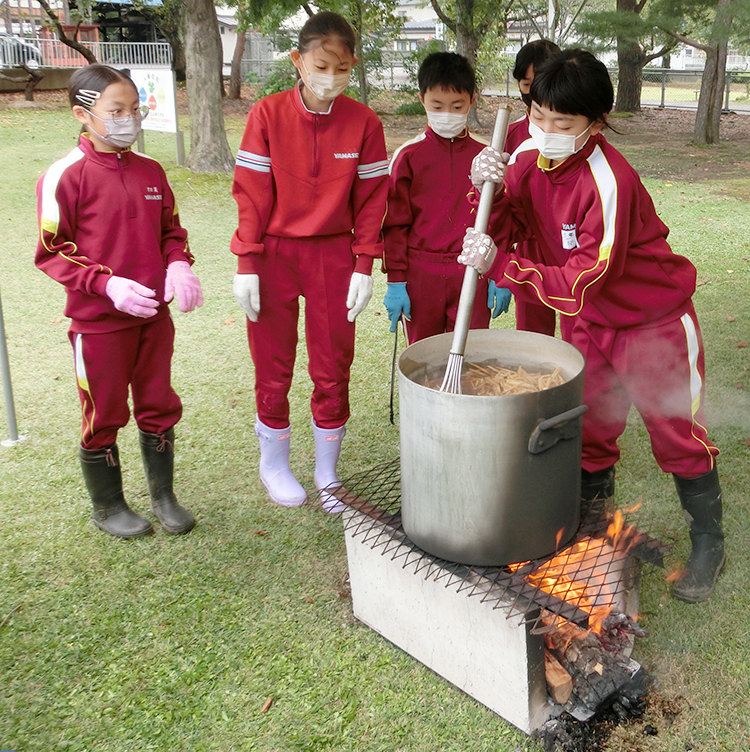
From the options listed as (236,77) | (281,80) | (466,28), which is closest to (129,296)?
(466,28)

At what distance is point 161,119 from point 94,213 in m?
8.15

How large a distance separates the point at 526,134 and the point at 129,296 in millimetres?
2009

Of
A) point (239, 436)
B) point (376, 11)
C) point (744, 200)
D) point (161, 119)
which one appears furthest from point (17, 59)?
point (239, 436)

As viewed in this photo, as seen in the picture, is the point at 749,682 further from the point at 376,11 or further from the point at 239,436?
the point at 376,11

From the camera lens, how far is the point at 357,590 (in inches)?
113

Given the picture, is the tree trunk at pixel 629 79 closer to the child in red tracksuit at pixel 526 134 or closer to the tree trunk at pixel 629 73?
the tree trunk at pixel 629 73

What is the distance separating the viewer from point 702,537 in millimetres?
3021

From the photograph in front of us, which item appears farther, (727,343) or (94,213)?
(727,343)

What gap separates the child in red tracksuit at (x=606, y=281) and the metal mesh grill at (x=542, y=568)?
420 millimetres

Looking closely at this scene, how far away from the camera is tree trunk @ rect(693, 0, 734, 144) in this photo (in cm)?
1183

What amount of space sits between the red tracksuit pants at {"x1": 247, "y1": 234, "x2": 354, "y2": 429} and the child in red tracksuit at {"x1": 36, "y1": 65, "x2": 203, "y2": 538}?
0.36 metres

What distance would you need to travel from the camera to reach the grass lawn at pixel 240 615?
2.46m

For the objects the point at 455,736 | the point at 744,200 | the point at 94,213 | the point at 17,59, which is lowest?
the point at 455,736

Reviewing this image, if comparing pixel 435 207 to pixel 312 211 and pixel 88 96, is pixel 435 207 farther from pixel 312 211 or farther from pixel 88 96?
pixel 88 96
